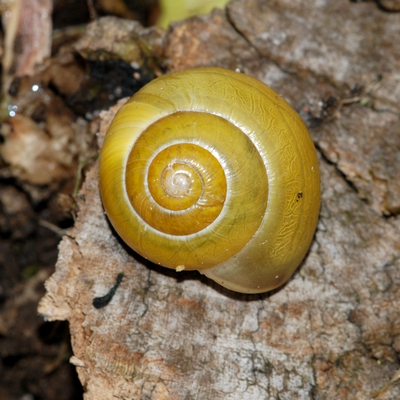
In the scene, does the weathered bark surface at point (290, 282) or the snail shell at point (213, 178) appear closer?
the snail shell at point (213, 178)

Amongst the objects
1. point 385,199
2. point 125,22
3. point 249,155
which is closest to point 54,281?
point 249,155

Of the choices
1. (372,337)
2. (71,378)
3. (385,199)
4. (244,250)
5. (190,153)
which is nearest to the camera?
(190,153)

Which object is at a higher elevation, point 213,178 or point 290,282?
point 213,178

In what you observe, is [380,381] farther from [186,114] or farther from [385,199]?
[186,114]

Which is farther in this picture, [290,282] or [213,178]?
[290,282]
